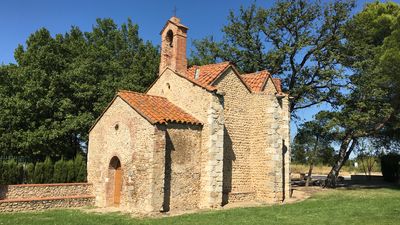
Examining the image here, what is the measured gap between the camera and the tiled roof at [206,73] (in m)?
18.1

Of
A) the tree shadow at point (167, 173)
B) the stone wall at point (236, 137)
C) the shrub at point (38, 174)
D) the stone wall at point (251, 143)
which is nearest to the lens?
the tree shadow at point (167, 173)

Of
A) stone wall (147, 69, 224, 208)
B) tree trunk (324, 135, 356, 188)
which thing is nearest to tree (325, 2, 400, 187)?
tree trunk (324, 135, 356, 188)

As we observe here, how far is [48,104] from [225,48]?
13.8 metres

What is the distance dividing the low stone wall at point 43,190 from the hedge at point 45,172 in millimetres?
997

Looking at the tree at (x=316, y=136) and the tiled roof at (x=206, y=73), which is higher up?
the tiled roof at (x=206, y=73)

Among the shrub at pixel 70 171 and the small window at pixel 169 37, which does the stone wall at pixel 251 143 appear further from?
the shrub at pixel 70 171

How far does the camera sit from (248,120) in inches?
762

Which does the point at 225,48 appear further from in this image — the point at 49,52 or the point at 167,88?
the point at 49,52

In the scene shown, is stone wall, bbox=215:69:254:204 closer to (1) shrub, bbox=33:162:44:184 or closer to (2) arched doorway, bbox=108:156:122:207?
(2) arched doorway, bbox=108:156:122:207

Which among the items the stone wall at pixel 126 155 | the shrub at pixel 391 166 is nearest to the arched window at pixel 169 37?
the stone wall at pixel 126 155

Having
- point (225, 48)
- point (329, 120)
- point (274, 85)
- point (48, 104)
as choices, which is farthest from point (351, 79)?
point (48, 104)

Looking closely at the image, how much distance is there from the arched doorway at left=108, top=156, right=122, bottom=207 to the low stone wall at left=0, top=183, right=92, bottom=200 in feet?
6.31

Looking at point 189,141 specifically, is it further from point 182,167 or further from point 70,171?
point 70,171

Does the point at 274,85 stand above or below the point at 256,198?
above
